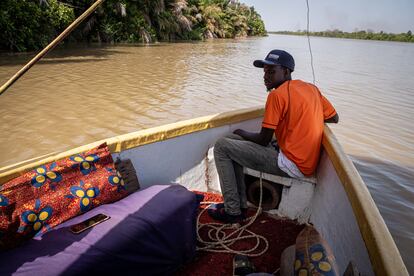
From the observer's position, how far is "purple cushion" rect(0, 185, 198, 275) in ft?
4.73

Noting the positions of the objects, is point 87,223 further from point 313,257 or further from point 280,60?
point 280,60

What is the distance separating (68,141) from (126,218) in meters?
3.70

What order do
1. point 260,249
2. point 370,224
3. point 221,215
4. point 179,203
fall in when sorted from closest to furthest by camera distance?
point 370,224 → point 179,203 → point 260,249 → point 221,215

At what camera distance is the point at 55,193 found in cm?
176

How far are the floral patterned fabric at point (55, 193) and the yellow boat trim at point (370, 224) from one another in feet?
4.73

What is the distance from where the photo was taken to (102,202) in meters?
1.95

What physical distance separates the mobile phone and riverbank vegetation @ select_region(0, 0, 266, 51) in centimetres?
159

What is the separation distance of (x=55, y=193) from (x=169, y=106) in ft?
18.6

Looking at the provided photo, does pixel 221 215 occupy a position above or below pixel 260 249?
above

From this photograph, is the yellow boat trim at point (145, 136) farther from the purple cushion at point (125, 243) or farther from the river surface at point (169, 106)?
the river surface at point (169, 106)

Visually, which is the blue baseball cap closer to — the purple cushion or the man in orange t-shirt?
the man in orange t-shirt

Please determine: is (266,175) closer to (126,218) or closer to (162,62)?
(126,218)

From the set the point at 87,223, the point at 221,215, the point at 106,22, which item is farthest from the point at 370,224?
the point at 106,22

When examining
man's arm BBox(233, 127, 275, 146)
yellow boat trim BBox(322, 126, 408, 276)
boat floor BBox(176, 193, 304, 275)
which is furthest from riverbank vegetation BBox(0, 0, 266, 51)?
yellow boat trim BBox(322, 126, 408, 276)
